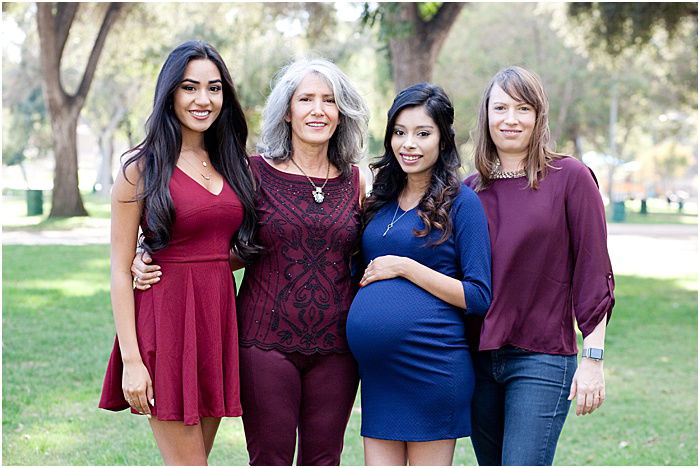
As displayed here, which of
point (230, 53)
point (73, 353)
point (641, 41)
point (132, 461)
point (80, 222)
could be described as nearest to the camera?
point (132, 461)

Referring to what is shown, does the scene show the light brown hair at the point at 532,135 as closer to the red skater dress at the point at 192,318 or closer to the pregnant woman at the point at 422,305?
the pregnant woman at the point at 422,305

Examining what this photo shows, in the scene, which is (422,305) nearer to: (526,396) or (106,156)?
(526,396)

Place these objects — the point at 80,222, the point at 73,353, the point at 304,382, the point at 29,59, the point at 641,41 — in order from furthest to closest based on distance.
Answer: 1. the point at 29,59
2. the point at 80,222
3. the point at 641,41
4. the point at 73,353
5. the point at 304,382

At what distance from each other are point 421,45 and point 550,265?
30.1 feet

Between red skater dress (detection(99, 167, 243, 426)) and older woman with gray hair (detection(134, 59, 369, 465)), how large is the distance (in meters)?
0.09

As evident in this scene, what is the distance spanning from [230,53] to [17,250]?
13.8 m

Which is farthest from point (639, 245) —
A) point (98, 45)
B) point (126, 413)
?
point (126, 413)

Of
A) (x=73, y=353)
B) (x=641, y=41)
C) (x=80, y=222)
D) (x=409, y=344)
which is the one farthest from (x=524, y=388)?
(x=80, y=222)

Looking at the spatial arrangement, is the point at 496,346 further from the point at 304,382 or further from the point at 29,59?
the point at 29,59

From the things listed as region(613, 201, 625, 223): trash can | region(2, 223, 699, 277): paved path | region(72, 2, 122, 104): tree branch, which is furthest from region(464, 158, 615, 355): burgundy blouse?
region(613, 201, 625, 223): trash can

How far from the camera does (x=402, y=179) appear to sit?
3783mm

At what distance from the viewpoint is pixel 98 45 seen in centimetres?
2339

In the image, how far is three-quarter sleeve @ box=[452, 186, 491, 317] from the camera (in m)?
3.42

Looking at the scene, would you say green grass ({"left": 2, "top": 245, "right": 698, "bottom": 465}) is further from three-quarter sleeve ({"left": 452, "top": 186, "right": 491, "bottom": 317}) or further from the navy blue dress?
three-quarter sleeve ({"left": 452, "top": 186, "right": 491, "bottom": 317})
